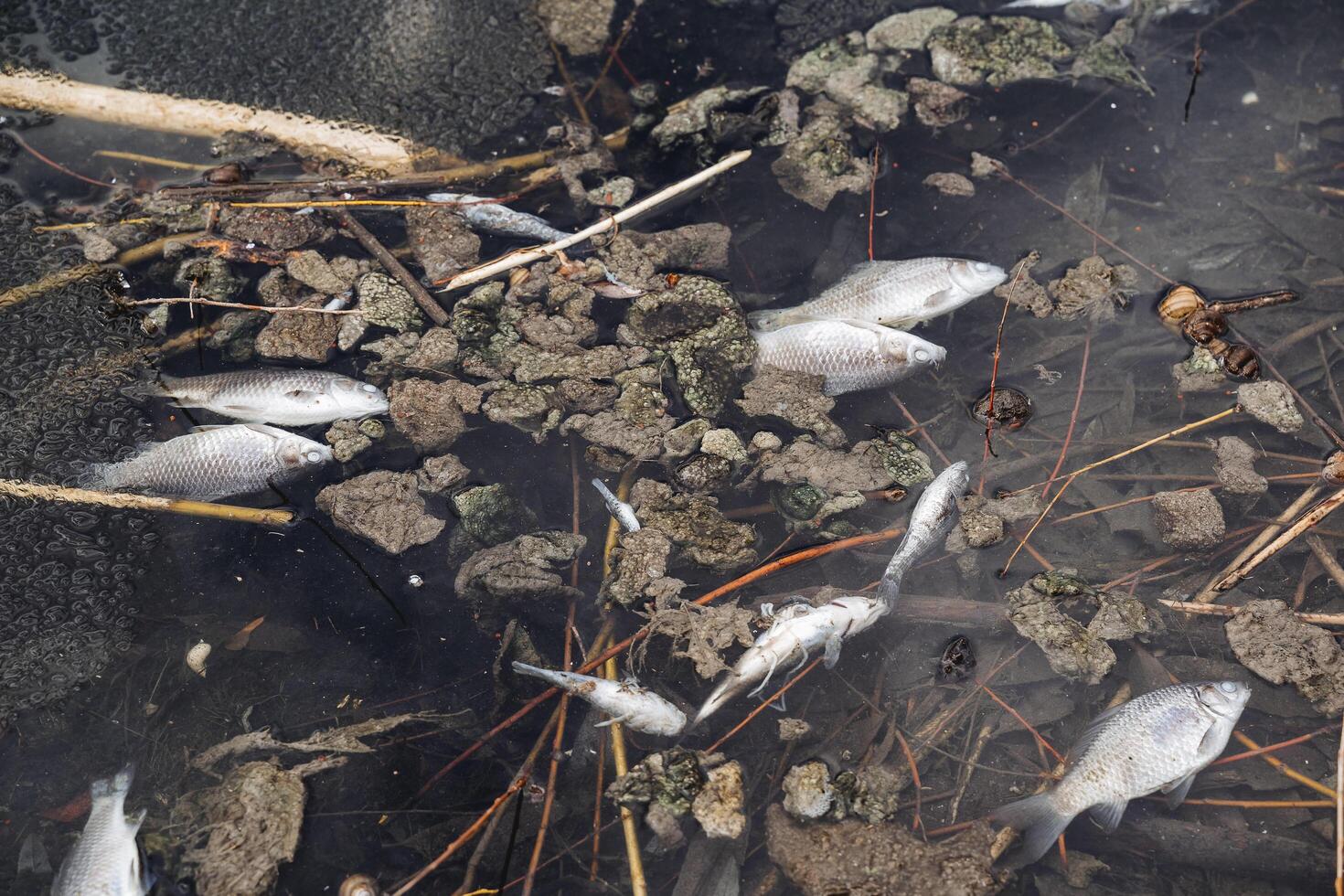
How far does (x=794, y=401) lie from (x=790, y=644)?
1243 millimetres

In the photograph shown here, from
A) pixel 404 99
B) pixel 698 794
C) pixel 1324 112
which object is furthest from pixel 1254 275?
pixel 404 99

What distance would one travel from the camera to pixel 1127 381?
425 centimetres

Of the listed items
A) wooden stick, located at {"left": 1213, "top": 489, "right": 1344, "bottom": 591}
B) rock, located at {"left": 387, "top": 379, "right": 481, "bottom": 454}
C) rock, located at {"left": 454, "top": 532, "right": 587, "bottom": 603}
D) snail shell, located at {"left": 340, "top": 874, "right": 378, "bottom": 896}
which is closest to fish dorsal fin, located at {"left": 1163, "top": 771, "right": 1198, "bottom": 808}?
wooden stick, located at {"left": 1213, "top": 489, "right": 1344, "bottom": 591}

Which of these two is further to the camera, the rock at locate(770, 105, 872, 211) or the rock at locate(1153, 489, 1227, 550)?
the rock at locate(770, 105, 872, 211)

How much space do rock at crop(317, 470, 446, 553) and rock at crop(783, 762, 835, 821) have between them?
1877 millimetres

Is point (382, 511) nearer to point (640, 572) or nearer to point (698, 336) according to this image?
point (640, 572)

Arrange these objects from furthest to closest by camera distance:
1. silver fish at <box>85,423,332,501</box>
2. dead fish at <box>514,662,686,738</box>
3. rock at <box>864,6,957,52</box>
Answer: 1. rock at <box>864,6,957,52</box>
2. silver fish at <box>85,423,332,501</box>
3. dead fish at <box>514,662,686,738</box>

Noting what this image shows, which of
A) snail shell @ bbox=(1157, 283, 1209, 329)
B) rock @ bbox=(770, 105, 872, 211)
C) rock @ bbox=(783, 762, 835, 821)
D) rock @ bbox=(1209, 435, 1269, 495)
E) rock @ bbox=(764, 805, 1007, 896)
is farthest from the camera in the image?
rock @ bbox=(770, 105, 872, 211)

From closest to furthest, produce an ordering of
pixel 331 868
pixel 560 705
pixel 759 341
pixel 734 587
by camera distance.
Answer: pixel 331 868 < pixel 560 705 < pixel 734 587 < pixel 759 341

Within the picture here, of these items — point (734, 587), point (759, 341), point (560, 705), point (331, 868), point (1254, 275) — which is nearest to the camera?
point (331, 868)

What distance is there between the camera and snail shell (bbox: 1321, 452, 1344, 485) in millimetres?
3896

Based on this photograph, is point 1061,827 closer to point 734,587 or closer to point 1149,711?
point 1149,711

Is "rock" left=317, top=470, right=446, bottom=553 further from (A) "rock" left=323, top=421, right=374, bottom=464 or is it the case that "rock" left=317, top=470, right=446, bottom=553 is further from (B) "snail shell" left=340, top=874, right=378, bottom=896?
(B) "snail shell" left=340, top=874, right=378, bottom=896

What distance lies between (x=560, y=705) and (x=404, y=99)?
3.81 m
